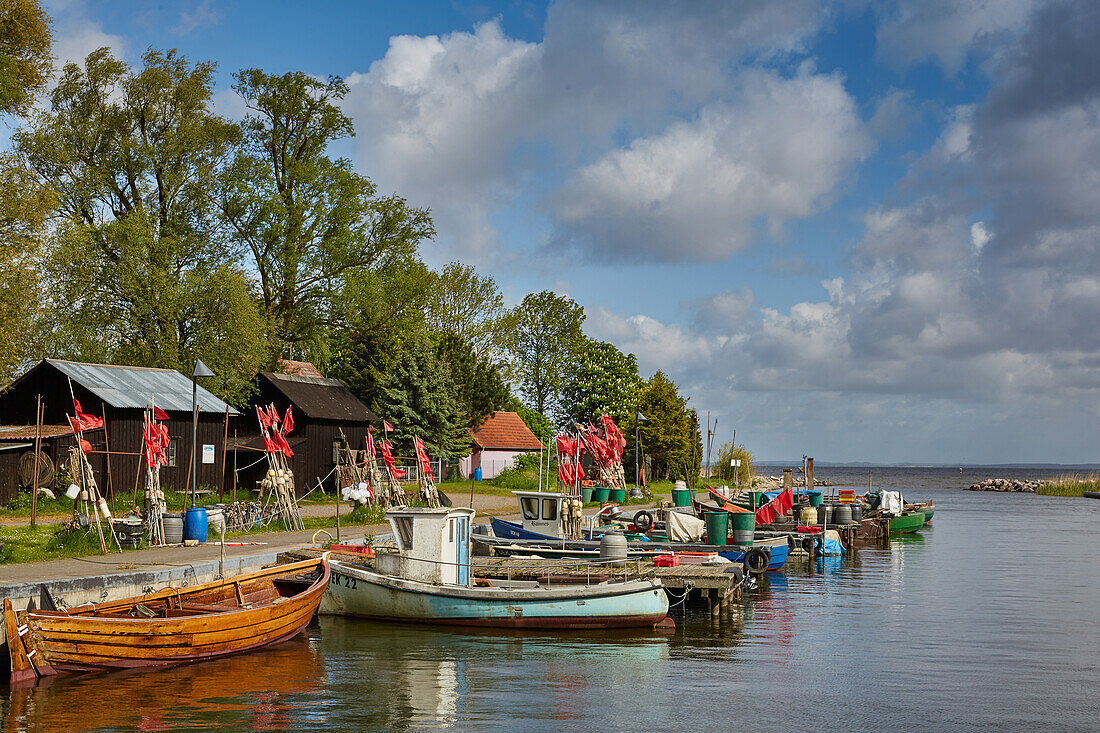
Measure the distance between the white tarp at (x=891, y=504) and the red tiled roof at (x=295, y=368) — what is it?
32.3 meters

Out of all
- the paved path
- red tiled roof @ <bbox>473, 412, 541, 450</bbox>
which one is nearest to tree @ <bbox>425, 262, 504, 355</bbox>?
red tiled roof @ <bbox>473, 412, 541, 450</bbox>

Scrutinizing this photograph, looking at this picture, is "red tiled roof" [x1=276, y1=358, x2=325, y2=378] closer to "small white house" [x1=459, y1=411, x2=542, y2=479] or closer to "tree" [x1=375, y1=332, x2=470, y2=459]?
"tree" [x1=375, y1=332, x2=470, y2=459]

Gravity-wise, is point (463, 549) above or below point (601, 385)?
below

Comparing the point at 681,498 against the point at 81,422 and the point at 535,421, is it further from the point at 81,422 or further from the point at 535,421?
the point at 535,421

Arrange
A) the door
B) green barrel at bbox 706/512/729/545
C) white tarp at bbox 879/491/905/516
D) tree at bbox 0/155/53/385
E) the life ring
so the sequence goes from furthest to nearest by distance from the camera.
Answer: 1. white tarp at bbox 879/491/905/516
2. tree at bbox 0/155/53/385
3. green barrel at bbox 706/512/729/545
4. the life ring
5. the door

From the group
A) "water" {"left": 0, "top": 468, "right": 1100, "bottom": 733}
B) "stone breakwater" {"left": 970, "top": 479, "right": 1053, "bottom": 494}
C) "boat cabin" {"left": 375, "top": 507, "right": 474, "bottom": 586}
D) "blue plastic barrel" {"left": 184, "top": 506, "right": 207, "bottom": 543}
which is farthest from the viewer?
"stone breakwater" {"left": 970, "top": 479, "right": 1053, "bottom": 494}

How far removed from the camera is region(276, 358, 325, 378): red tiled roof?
177ft

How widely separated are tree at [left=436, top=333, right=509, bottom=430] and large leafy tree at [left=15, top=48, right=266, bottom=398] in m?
17.5

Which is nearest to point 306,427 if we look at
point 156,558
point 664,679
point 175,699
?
point 156,558

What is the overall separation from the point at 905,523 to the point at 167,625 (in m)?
44.8

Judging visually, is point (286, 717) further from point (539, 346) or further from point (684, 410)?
point (539, 346)

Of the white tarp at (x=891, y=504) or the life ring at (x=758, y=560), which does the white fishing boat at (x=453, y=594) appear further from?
the white tarp at (x=891, y=504)

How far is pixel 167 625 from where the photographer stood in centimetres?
1797

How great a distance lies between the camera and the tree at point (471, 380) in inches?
2547
